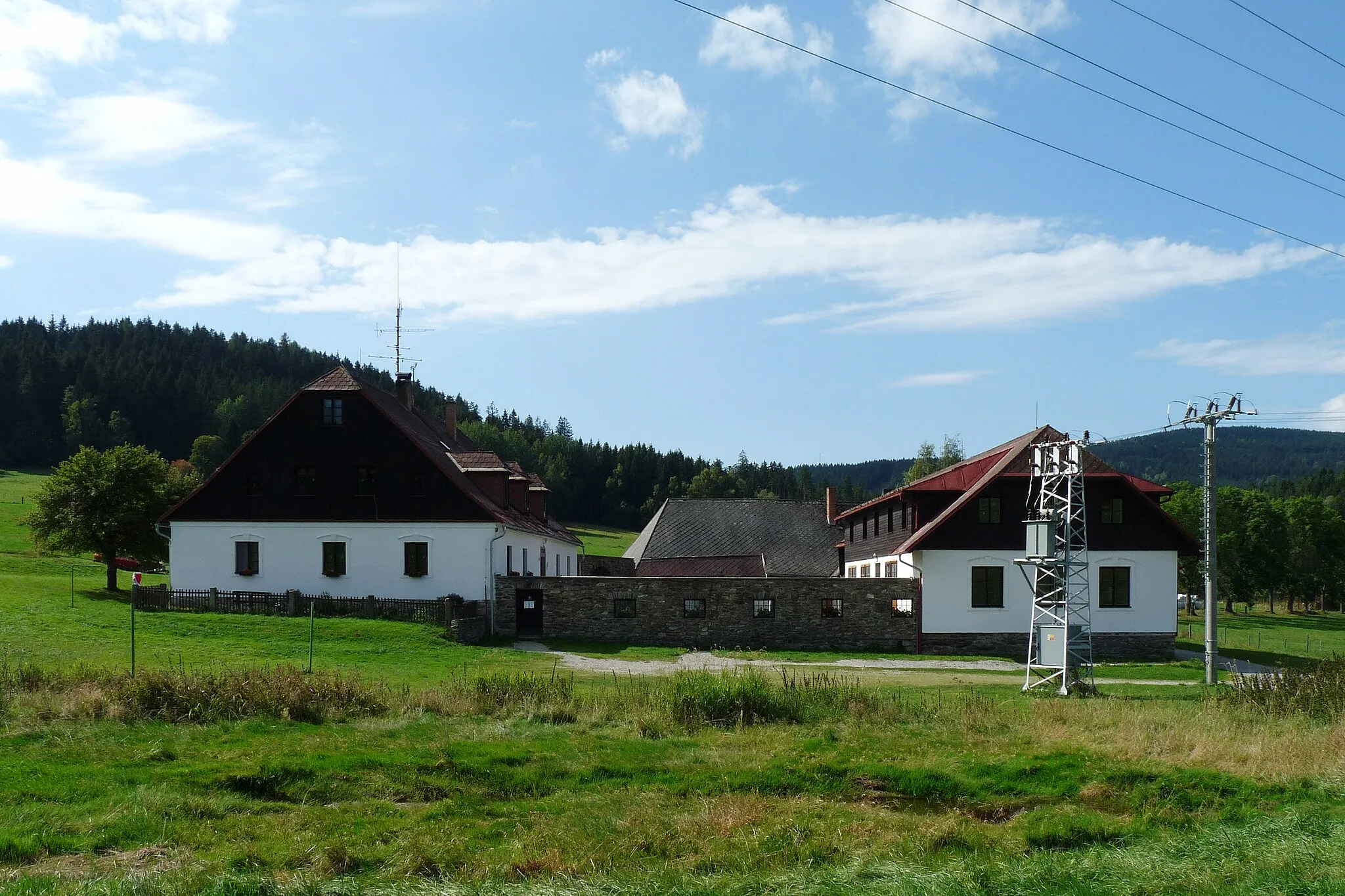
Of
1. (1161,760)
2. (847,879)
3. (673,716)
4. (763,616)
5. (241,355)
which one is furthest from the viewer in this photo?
(241,355)

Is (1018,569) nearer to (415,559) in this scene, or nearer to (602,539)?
(415,559)

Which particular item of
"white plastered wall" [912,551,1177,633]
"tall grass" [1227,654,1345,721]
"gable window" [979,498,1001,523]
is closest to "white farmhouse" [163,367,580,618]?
"white plastered wall" [912,551,1177,633]

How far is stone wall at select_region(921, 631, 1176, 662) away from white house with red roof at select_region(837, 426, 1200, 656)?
1.2 inches

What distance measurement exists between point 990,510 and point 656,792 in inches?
1121

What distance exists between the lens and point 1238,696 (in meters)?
20.3

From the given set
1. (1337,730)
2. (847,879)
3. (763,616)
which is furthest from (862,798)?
(763,616)

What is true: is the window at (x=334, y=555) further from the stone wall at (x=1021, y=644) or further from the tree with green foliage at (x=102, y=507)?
the stone wall at (x=1021, y=644)

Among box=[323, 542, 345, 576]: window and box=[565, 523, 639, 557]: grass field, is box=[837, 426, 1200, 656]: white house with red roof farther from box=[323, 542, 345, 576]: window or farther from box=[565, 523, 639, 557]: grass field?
box=[565, 523, 639, 557]: grass field

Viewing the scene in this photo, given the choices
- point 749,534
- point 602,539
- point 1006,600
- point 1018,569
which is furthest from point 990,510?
point 602,539

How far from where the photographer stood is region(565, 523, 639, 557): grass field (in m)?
99.0

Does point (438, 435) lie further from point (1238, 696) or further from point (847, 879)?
point (847, 879)

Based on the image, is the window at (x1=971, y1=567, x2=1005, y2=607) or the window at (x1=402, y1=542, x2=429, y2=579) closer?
the window at (x1=971, y1=567, x2=1005, y2=607)

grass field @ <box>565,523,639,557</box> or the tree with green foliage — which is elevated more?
the tree with green foliage

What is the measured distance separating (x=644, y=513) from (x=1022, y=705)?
4653 inches
